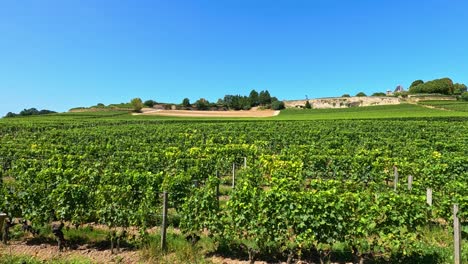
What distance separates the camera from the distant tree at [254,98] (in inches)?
4966

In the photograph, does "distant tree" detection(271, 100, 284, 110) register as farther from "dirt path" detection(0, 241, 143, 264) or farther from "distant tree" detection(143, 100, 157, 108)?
"dirt path" detection(0, 241, 143, 264)

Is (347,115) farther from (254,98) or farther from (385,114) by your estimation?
(254,98)

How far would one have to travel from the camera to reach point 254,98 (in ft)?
420

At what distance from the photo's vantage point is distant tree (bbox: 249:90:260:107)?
4966 inches

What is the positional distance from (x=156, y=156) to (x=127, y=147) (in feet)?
19.1

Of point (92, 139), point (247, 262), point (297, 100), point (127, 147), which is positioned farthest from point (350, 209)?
point (297, 100)

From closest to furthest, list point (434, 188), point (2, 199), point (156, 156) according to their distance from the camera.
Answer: point (2, 199), point (434, 188), point (156, 156)

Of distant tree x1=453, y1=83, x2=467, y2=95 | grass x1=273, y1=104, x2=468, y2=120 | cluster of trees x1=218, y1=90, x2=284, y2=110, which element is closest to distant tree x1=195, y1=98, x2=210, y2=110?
cluster of trees x1=218, y1=90, x2=284, y2=110

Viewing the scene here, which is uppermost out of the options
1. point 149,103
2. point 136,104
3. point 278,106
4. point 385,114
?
point 149,103

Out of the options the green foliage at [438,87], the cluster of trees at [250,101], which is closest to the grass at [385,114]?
the cluster of trees at [250,101]

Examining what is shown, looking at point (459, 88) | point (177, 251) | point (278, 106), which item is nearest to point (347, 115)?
point (278, 106)

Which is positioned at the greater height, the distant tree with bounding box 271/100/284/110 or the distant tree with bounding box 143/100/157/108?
the distant tree with bounding box 143/100/157/108

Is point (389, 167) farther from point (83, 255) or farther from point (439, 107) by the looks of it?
point (439, 107)

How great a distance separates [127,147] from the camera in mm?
20906
